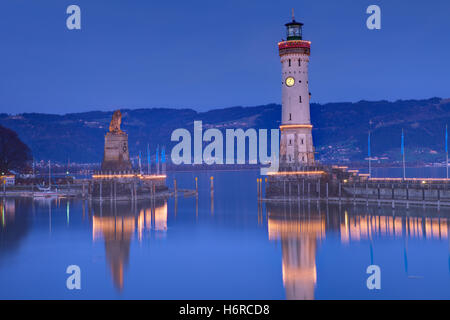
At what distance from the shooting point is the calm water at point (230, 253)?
95.0 feet

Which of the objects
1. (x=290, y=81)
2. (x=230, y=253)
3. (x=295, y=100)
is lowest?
(x=230, y=253)

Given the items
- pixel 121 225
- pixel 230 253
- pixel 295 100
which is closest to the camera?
pixel 230 253

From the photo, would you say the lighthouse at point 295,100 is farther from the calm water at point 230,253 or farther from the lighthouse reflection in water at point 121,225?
the lighthouse reflection in water at point 121,225

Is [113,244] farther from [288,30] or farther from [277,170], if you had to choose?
[288,30]

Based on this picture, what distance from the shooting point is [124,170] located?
70.4m

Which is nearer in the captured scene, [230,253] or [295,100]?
[230,253]

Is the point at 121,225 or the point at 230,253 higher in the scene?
the point at 121,225

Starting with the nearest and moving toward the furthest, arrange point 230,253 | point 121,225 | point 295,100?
point 230,253, point 121,225, point 295,100

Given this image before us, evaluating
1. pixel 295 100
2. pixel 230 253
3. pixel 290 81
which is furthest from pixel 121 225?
pixel 290 81

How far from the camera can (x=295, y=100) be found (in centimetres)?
6219

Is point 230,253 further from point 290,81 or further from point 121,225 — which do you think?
point 290,81

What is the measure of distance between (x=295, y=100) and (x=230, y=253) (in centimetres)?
2735

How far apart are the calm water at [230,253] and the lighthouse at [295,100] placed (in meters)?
5.92
